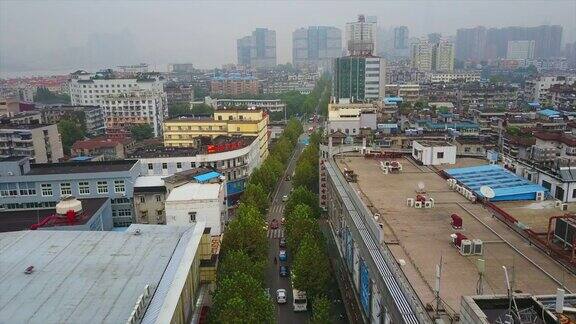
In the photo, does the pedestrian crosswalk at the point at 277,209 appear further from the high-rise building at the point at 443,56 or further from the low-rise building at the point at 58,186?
the high-rise building at the point at 443,56

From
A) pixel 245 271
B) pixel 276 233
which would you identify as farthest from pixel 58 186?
pixel 276 233

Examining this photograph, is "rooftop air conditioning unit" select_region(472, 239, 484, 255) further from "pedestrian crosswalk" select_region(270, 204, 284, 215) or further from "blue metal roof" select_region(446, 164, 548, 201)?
"pedestrian crosswalk" select_region(270, 204, 284, 215)

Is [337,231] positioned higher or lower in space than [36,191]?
lower

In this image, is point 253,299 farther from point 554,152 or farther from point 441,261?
point 554,152

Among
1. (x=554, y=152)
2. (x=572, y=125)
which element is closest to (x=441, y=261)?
(x=554, y=152)

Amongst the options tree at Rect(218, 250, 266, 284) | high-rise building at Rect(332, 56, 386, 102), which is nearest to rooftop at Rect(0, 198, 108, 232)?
tree at Rect(218, 250, 266, 284)

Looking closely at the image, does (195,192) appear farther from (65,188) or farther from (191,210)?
(65,188)
